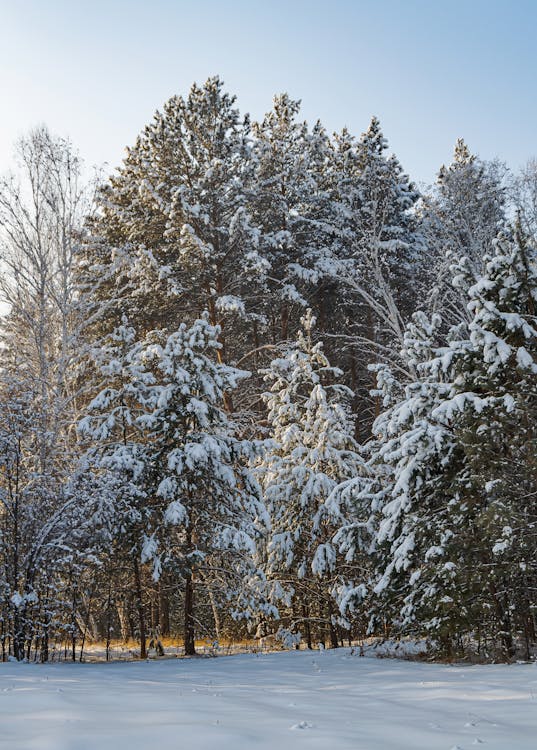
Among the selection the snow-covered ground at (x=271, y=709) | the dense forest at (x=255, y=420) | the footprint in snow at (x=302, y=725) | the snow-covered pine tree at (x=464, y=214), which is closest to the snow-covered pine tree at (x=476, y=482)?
the dense forest at (x=255, y=420)

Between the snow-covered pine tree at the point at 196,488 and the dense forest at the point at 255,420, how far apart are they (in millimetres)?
55

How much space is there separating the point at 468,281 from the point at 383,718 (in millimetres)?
7351

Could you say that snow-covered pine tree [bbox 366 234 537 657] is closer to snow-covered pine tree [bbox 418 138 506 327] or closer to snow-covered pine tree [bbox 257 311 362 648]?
snow-covered pine tree [bbox 257 311 362 648]

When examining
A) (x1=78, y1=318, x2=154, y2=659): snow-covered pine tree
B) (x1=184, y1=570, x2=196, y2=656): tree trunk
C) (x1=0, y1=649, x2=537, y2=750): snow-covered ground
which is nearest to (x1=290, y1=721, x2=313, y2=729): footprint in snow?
(x1=0, y1=649, x2=537, y2=750): snow-covered ground

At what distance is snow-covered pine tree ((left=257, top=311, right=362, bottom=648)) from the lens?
47.1ft

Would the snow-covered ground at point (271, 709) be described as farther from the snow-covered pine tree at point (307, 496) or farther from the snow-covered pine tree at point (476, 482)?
the snow-covered pine tree at point (307, 496)

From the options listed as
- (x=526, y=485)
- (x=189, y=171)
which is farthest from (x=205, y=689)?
(x=189, y=171)

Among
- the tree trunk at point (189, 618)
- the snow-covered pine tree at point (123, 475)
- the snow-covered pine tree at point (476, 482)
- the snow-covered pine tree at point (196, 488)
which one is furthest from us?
the tree trunk at point (189, 618)

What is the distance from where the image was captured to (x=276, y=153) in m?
23.5

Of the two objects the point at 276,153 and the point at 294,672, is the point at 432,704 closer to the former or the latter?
the point at 294,672

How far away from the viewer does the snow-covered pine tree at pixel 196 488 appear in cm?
1217

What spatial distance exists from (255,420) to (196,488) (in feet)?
24.7

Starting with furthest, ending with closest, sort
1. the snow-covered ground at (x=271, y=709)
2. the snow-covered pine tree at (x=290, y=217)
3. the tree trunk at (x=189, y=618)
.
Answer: the snow-covered pine tree at (x=290, y=217) < the tree trunk at (x=189, y=618) < the snow-covered ground at (x=271, y=709)

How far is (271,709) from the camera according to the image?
5195 millimetres
